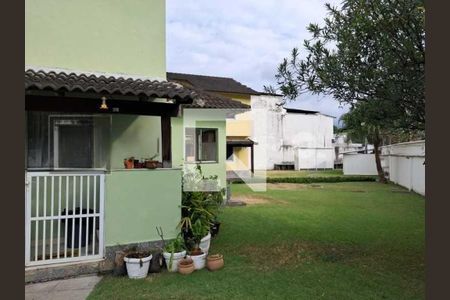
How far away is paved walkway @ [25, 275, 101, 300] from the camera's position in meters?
6.21

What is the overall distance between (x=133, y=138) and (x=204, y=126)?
7147 millimetres

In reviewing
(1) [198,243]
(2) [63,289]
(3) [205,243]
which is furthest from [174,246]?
(2) [63,289]

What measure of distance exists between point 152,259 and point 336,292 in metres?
3.93

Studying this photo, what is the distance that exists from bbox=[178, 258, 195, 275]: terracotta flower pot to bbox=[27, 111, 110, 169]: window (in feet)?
13.0

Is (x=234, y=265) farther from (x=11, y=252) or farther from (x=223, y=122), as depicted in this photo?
(x=223, y=122)

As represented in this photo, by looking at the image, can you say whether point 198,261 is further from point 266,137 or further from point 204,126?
point 266,137

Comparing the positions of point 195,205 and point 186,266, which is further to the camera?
point 195,205

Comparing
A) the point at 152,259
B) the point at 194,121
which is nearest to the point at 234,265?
the point at 152,259

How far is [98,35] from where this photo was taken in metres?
9.72

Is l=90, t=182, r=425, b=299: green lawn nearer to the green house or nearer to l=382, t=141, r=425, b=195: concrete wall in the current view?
the green house

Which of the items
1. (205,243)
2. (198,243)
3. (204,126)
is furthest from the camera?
(204,126)

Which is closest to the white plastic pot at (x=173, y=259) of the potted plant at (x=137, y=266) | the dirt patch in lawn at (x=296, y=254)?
the potted plant at (x=137, y=266)

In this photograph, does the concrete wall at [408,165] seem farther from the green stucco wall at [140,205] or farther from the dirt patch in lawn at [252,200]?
the green stucco wall at [140,205]

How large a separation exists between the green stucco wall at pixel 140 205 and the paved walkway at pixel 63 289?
0.96m
